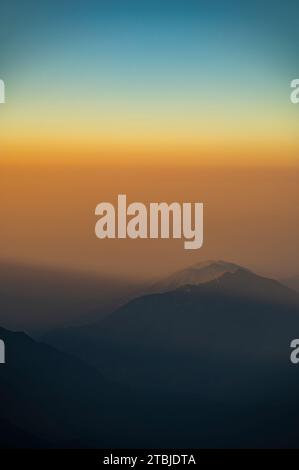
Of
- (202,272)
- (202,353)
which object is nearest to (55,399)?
(202,353)

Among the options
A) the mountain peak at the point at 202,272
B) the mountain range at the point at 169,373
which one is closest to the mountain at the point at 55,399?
the mountain range at the point at 169,373

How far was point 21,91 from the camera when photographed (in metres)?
2.94

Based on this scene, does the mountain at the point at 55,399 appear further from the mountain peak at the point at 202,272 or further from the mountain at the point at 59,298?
the mountain peak at the point at 202,272

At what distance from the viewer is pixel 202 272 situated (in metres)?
2.96

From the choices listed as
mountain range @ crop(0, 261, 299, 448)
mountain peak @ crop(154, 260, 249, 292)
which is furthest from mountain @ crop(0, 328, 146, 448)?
mountain peak @ crop(154, 260, 249, 292)

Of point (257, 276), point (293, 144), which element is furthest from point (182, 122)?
point (257, 276)

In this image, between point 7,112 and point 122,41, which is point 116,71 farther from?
point 7,112

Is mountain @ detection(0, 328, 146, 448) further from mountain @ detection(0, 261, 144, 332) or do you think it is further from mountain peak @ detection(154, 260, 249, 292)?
mountain peak @ detection(154, 260, 249, 292)

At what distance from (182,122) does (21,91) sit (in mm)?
498

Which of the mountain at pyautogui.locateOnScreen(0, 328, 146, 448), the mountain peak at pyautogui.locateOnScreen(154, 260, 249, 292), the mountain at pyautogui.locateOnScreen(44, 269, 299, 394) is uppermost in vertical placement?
the mountain peak at pyautogui.locateOnScreen(154, 260, 249, 292)

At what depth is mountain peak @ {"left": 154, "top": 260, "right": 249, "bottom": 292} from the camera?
2959 mm

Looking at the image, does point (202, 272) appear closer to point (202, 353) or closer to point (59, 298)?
point (202, 353)

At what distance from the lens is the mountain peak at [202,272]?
296cm

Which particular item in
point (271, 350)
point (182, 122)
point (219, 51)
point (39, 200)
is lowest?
point (271, 350)
